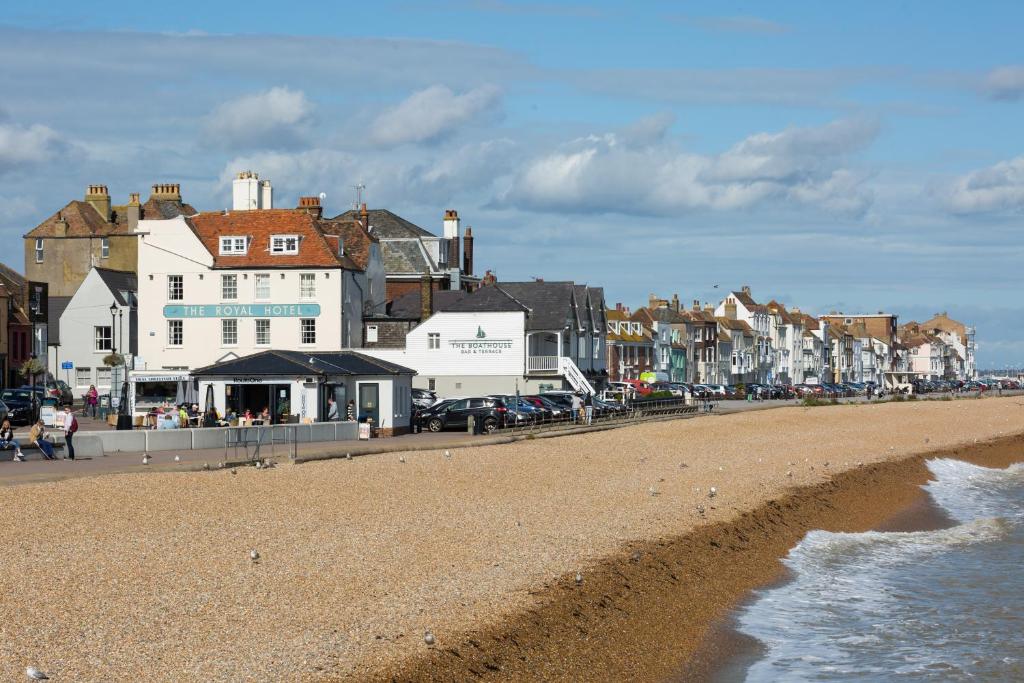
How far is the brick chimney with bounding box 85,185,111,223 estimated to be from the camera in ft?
317

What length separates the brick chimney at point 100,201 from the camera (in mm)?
96750

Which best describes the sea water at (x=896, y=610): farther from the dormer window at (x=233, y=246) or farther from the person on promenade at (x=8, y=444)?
the dormer window at (x=233, y=246)

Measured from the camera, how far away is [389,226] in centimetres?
8844

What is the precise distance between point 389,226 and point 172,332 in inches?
999

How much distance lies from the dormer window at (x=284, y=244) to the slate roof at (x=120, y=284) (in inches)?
585

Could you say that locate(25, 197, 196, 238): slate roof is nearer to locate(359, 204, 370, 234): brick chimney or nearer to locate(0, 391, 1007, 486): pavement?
locate(359, 204, 370, 234): brick chimney

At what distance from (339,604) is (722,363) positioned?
139131mm

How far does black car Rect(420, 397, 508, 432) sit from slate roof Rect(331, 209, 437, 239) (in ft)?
114

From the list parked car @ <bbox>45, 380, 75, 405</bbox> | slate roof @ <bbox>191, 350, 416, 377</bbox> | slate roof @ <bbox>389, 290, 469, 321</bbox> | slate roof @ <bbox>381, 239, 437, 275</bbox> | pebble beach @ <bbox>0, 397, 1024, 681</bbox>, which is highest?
slate roof @ <bbox>381, 239, 437, 275</bbox>

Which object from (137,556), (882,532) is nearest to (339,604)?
(137,556)

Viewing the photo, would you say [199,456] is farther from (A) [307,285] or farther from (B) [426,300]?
(B) [426,300]

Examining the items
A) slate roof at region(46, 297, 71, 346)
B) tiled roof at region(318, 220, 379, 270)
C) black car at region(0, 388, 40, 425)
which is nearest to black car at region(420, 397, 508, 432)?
black car at region(0, 388, 40, 425)

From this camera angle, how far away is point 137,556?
1706 centimetres

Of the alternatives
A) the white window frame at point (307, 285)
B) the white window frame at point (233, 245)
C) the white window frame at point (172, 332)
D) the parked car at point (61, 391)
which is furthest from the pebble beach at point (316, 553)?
the parked car at point (61, 391)
